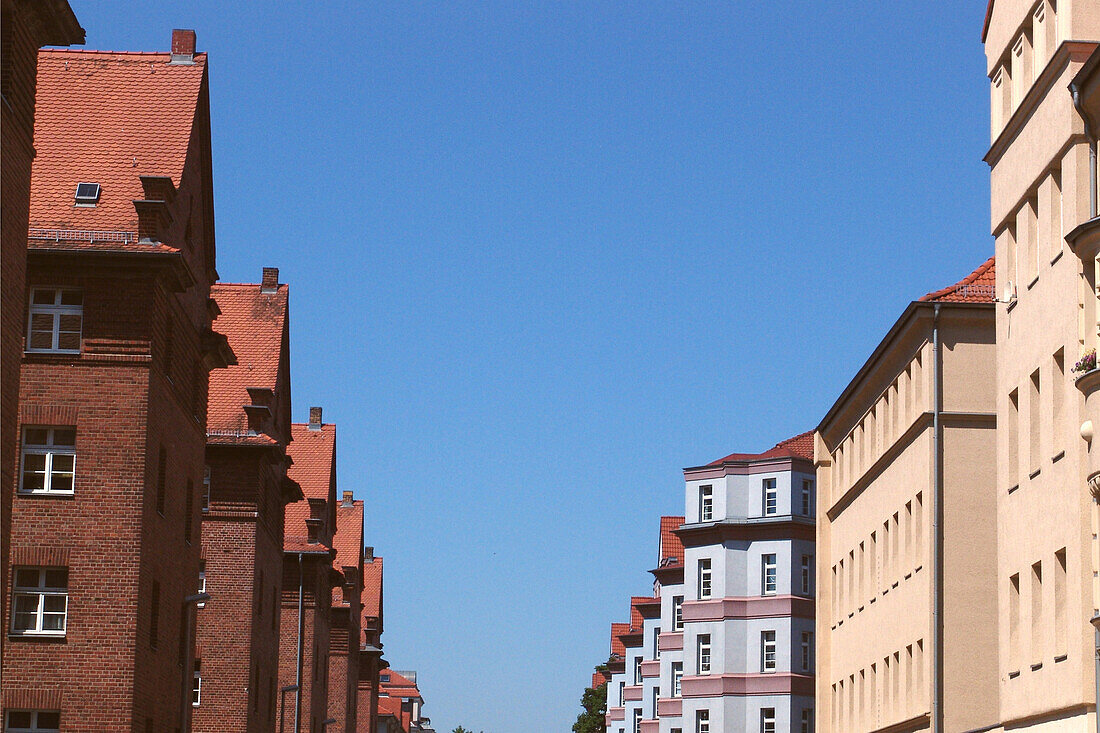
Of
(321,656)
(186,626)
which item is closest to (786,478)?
(321,656)

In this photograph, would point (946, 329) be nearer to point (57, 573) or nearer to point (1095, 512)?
point (1095, 512)

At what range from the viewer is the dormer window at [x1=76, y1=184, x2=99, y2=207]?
39375 millimetres

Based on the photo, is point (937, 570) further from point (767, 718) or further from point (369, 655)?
point (369, 655)

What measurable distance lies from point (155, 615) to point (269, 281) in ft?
76.6

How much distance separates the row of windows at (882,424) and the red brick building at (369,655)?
44.1 metres

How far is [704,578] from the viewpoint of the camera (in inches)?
3430

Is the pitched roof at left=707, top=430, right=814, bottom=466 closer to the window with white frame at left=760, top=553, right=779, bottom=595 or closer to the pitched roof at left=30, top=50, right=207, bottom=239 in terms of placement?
the window with white frame at left=760, top=553, right=779, bottom=595

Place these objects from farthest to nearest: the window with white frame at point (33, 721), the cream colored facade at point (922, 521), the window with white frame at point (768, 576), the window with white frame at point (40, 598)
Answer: the window with white frame at point (768, 576) < the cream colored facade at point (922, 521) < the window with white frame at point (40, 598) < the window with white frame at point (33, 721)

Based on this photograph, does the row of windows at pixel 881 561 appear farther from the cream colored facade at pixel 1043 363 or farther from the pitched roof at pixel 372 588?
the pitched roof at pixel 372 588

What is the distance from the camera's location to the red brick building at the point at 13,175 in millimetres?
25438

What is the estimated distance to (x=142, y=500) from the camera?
3800cm

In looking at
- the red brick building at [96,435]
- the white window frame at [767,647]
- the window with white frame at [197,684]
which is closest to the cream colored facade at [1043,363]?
the red brick building at [96,435]

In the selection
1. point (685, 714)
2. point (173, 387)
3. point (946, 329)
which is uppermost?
point (946, 329)

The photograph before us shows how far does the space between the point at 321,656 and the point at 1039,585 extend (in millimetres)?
44920
